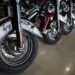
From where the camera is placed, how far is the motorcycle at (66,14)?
9.19 ft

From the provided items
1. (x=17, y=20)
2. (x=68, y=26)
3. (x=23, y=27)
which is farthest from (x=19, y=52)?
(x=68, y=26)

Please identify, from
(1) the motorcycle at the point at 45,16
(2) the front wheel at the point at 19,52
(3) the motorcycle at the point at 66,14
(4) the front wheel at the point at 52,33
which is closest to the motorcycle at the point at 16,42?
(2) the front wheel at the point at 19,52

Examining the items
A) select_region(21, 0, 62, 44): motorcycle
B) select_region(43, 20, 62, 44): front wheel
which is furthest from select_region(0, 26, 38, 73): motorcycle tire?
select_region(43, 20, 62, 44): front wheel

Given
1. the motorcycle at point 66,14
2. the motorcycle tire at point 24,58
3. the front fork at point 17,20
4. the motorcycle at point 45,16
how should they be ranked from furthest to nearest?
the motorcycle at point 66,14
the motorcycle at point 45,16
the motorcycle tire at point 24,58
the front fork at point 17,20

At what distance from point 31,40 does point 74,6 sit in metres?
1.30

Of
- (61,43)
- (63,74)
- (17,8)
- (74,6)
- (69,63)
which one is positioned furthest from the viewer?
(74,6)

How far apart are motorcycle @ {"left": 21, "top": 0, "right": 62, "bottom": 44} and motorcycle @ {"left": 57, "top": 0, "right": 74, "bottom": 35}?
20cm

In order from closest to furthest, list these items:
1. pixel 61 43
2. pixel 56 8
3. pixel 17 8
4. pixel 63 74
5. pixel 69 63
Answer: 1. pixel 17 8
2. pixel 63 74
3. pixel 69 63
4. pixel 56 8
5. pixel 61 43

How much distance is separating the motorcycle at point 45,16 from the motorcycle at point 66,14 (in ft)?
0.64

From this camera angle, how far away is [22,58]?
7.04ft

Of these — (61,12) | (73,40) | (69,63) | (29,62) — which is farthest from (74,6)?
(29,62)

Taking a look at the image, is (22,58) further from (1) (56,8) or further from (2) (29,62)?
(1) (56,8)

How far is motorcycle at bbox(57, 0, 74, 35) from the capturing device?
2801 millimetres

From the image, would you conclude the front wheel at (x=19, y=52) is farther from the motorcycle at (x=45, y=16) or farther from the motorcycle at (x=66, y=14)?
the motorcycle at (x=66, y=14)
